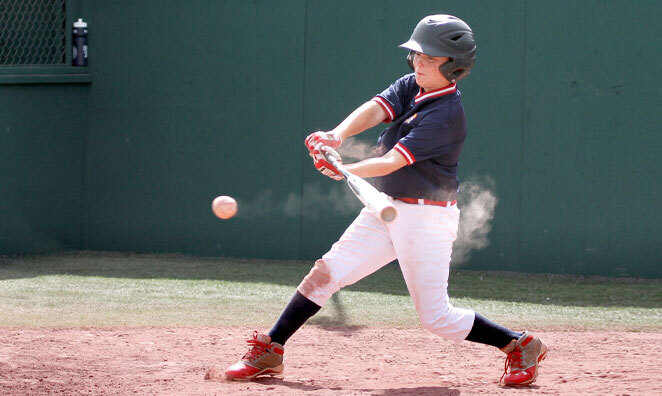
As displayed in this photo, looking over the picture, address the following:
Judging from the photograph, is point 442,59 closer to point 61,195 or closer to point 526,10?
point 526,10

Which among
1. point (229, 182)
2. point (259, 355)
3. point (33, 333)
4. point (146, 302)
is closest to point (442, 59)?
point (259, 355)

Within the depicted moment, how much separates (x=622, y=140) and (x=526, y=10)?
163 centimetres

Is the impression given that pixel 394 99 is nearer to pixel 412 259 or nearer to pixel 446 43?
pixel 446 43

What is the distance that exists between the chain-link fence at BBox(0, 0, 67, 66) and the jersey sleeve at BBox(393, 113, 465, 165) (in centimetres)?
661

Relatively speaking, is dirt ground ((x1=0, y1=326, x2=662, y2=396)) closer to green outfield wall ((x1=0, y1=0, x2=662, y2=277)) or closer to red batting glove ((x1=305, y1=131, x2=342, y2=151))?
red batting glove ((x1=305, y1=131, x2=342, y2=151))

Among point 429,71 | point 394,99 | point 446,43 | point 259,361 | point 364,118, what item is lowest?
point 259,361

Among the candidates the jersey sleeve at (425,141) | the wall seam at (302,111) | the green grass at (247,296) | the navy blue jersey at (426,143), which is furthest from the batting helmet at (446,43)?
the wall seam at (302,111)

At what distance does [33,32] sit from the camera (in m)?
9.49

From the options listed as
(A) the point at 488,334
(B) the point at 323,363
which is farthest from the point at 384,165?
(B) the point at 323,363

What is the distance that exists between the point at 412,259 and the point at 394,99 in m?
0.85

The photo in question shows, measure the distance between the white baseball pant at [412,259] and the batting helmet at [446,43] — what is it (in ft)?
2.30

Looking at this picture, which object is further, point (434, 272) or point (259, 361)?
point (259, 361)

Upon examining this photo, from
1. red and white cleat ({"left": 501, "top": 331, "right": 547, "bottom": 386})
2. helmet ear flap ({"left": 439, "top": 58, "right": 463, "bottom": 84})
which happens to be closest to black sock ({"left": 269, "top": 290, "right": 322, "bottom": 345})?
red and white cleat ({"left": 501, "top": 331, "right": 547, "bottom": 386})

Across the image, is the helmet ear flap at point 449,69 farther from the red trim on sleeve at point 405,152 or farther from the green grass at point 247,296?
the green grass at point 247,296
